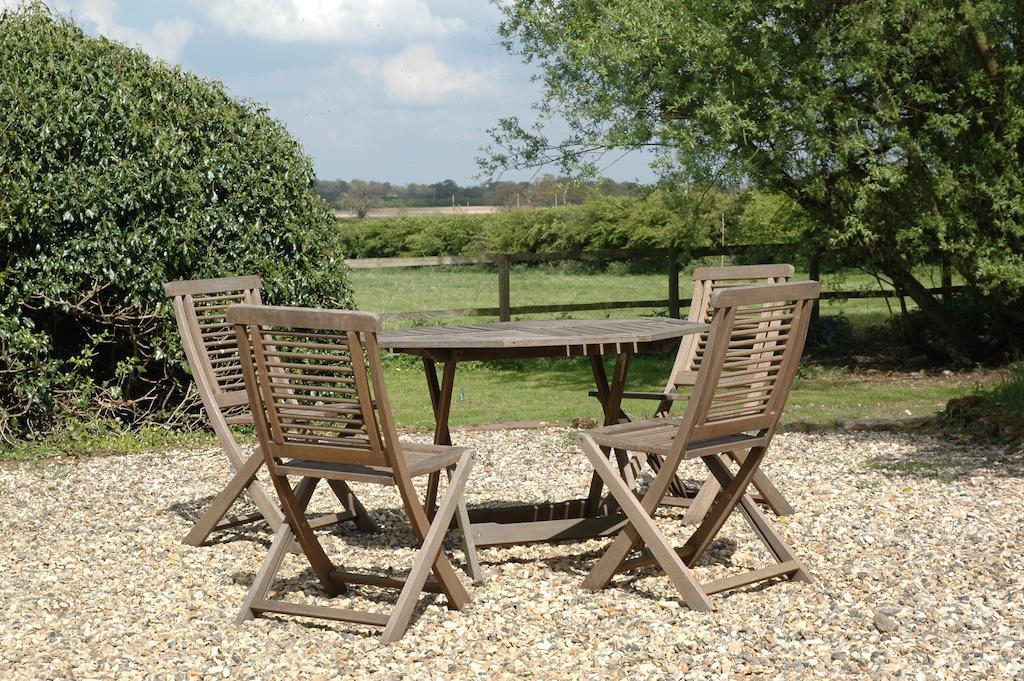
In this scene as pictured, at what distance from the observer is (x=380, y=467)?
396 cm

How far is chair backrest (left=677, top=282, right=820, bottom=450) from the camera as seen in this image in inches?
157

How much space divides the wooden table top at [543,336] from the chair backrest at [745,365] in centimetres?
42

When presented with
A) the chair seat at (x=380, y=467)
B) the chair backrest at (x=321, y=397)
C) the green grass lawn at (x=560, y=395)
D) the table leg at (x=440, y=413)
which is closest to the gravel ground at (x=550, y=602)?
the table leg at (x=440, y=413)

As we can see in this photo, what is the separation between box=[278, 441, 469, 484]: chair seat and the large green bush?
3.84 meters

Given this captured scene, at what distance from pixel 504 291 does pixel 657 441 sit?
868 cm

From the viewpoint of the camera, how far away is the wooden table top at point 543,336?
4.35m

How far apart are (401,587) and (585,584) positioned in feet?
2.31

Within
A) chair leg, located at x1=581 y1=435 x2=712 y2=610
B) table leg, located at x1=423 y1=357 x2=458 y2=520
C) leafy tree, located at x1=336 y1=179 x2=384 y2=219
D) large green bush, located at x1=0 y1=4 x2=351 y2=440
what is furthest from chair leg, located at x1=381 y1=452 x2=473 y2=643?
leafy tree, located at x1=336 y1=179 x2=384 y2=219

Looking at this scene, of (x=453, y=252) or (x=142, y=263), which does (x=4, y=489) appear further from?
(x=453, y=252)

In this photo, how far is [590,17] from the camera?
11.2 meters

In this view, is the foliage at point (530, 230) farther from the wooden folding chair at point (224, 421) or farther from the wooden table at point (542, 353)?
the wooden folding chair at point (224, 421)

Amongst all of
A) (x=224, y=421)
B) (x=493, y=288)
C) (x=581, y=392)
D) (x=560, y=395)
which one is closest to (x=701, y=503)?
(x=224, y=421)

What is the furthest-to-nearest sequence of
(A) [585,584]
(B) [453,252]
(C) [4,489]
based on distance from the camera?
(B) [453,252]
(C) [4,489]
(A) [585,584]

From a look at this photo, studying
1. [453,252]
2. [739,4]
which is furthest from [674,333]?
[453,252]
